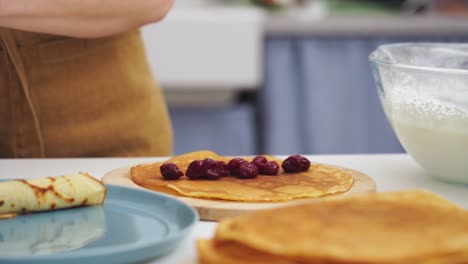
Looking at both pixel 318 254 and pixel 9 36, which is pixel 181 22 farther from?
pixel 318 254

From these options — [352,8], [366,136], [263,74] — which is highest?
[352,8]

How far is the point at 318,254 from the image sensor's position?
1.93ft

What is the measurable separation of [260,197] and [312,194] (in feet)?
0.22

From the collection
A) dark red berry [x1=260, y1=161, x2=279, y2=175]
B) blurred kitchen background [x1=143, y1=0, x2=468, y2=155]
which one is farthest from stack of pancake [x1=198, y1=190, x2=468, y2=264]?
blurred kitchen background [x1=143, y1=0, x2=468, y2=155]

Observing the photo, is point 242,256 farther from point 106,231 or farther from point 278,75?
point 278,75

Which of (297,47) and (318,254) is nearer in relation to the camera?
(318,254)

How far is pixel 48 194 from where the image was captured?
0.82 metres

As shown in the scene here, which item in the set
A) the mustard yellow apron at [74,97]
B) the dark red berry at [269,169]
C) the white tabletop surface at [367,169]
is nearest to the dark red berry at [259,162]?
the dark red berry at [269,169]

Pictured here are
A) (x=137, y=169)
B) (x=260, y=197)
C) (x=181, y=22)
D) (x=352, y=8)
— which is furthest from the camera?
(x=352, y=8)

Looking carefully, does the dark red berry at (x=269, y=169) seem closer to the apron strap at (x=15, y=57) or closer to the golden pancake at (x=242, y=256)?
the golden pancake at (x=242, y=256)

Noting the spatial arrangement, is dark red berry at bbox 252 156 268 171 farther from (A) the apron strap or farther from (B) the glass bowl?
(A) the apron strap

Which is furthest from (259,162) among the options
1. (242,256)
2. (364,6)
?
(364,6)

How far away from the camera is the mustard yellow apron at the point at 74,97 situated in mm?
1385

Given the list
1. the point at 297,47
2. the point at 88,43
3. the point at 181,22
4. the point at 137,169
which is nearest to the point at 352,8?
the point at 297,47
